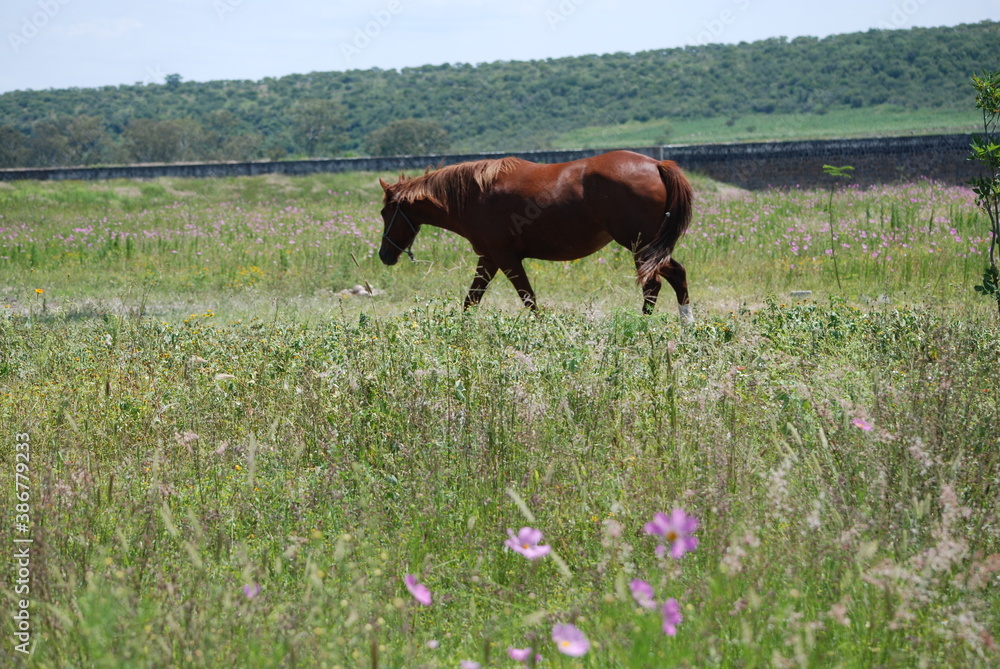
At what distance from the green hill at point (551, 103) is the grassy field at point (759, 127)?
364mm

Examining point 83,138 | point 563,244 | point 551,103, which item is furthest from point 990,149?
point 551,103

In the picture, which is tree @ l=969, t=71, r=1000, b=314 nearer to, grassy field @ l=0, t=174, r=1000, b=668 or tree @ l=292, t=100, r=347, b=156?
grassy field @ l=0, t=174, r=1000, b=668

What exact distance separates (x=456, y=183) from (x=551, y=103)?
88030 mm

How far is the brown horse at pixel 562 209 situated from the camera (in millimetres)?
7906

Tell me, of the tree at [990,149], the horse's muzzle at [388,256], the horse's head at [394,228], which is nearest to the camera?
the tree at [990,149]

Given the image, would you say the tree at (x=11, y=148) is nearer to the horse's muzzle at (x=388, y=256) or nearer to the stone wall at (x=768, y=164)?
the stone wall at (x=768, y=164)

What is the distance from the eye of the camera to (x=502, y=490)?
11.1 feet

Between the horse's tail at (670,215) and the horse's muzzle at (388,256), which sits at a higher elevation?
the horse's tail at (670,215)

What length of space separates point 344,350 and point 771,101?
3273 inches

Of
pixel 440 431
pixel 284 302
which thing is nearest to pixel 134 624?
pixel 440 431

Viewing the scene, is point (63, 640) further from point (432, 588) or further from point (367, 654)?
point (432, 588)

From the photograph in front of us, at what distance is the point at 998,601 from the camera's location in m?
2.54
